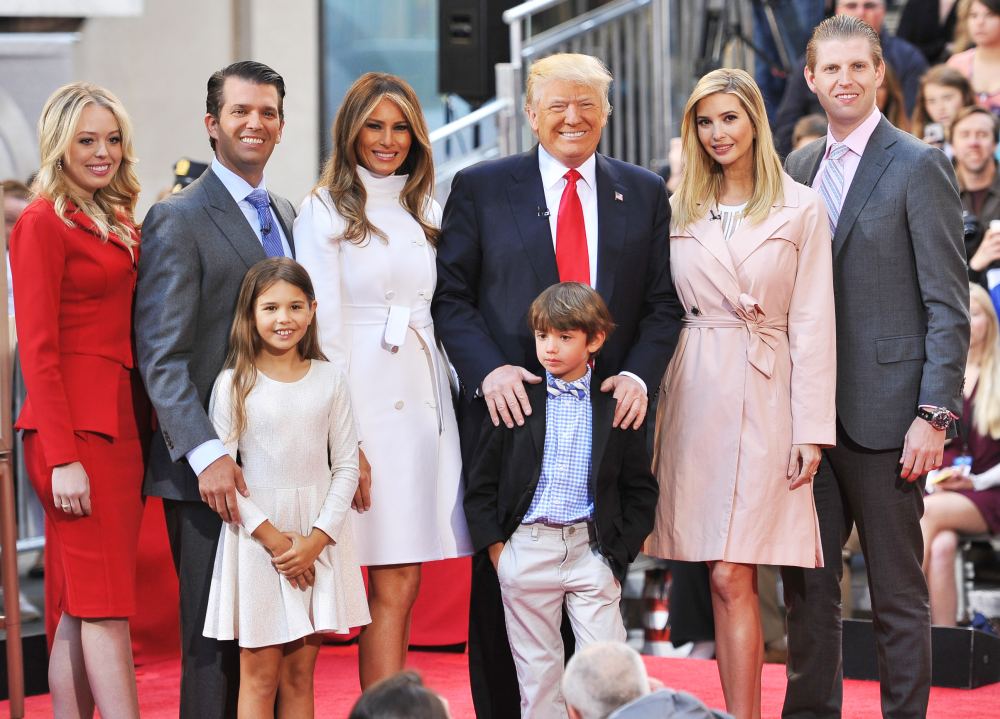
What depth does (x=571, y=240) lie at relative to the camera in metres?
3.50

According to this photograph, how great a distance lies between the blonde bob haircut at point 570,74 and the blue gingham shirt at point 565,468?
2.45ft

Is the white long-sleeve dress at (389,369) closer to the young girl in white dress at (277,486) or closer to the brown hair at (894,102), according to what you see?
the young girl in white dress at (277,486)

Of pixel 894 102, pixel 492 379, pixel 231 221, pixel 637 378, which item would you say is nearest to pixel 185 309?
pixel 231 221

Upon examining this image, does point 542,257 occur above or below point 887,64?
below

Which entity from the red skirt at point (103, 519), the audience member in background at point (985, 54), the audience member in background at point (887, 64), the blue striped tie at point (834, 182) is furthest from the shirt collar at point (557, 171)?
the audience member in background at point (985, 54)

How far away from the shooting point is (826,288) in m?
3.43

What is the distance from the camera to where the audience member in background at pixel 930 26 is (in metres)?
7.85

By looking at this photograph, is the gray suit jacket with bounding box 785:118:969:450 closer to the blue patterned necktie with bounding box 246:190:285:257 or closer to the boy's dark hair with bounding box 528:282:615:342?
the boy's dark hair with bounding box 528:282:615:342

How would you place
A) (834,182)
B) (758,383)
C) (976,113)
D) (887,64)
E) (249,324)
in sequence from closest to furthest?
(249,324) < (758,383) < (834,182) < (976,113) < (887,64)

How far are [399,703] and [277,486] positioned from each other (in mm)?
998

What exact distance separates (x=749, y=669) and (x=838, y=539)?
0.43 meters

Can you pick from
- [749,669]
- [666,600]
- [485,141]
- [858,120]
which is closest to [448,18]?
[485,141]

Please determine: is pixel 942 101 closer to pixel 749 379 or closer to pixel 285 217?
pixel 749 379

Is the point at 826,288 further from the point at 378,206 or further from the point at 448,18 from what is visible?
the point at 448,18
